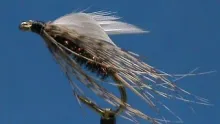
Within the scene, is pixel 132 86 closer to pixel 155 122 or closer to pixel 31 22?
pixel 155 122

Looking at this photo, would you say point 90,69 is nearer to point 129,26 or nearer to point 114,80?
point 114,80

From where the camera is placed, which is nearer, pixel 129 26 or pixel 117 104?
pixel 117 104

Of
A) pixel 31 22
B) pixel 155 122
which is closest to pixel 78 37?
pixel 31 22

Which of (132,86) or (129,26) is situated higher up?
(129,26)

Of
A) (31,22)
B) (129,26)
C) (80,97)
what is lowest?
(80,97)

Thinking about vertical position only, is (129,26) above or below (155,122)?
above

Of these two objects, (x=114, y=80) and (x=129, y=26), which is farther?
(x=129, y=26)

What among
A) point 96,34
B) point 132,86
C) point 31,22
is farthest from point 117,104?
point 31,22
